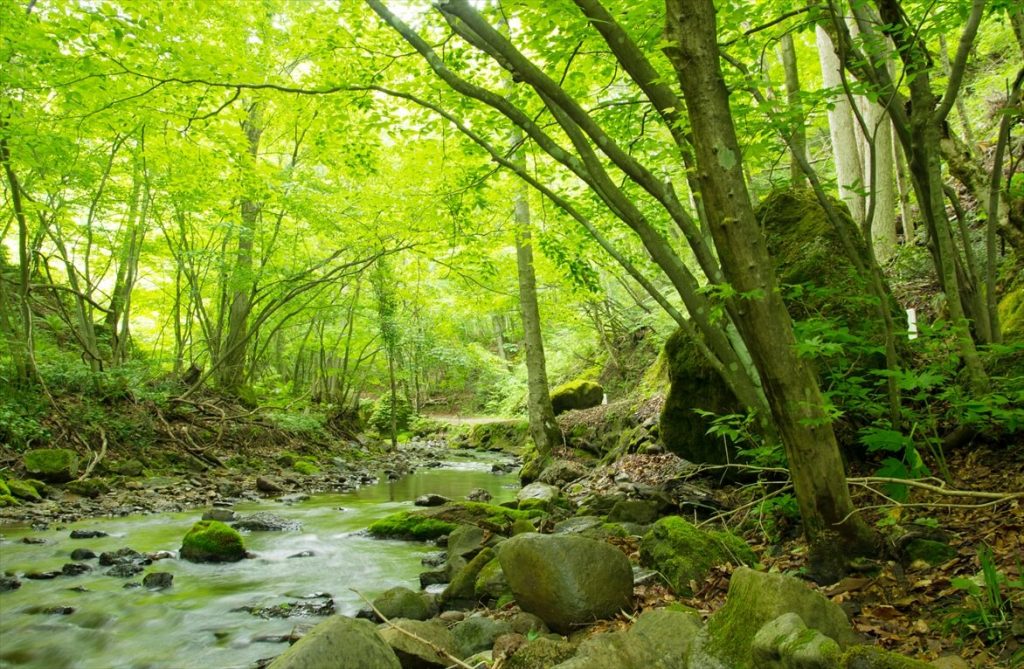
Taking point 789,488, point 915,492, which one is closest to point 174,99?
point 789,488

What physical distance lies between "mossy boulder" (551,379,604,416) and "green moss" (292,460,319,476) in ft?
21.1

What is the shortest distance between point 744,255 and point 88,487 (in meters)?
9.58

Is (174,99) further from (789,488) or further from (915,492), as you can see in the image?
(915,492)

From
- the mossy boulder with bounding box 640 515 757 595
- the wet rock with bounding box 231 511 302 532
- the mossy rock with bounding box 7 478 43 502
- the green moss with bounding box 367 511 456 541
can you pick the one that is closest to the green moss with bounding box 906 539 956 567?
the mossy boulder with bounding box 640 515 757 595

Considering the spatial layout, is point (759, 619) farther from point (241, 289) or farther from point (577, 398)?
point (577, 398)

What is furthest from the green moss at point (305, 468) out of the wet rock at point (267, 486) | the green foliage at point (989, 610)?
the green foliage at point (989, 610)

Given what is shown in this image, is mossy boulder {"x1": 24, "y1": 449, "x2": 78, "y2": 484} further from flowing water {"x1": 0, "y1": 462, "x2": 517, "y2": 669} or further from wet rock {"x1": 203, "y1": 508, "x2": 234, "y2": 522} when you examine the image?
wet rock {"x1": 203, "y1": 508, "x2": 234, "y2": 522}

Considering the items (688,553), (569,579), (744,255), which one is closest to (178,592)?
(569,579)

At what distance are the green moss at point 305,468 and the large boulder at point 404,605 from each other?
336 inches

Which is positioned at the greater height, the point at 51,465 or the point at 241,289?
the point at 241,289

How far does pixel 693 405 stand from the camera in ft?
21.6

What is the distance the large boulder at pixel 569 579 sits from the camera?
3.66 m

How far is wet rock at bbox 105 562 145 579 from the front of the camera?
5695 millimetres

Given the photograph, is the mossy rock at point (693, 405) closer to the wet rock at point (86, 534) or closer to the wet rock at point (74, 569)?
the wet rock at point (74, 569)
